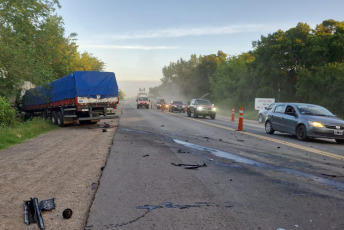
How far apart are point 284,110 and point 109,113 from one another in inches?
385

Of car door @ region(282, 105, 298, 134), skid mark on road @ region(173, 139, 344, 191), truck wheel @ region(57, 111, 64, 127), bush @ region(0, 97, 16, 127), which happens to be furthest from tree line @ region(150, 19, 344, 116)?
bush @ region(0, 97, 16, 127)

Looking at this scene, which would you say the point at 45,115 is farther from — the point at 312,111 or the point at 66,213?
the point at 66,213

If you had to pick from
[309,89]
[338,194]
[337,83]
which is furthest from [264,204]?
[309,89]

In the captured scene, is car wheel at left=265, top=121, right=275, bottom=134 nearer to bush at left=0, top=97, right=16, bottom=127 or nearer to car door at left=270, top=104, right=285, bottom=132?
car door at left=270, top=104, right=285, bottom=132

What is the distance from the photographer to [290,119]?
1255 centimetres

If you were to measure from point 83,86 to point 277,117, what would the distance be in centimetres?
1017

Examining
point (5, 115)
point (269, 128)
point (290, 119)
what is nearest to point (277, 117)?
point (269, 128)

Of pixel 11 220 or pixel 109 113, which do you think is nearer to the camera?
pixel 11 220

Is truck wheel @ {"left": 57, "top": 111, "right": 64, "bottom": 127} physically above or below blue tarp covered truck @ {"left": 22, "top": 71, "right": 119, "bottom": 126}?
below

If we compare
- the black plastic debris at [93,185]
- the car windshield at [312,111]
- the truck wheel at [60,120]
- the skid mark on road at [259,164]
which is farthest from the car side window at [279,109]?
the truck wheel at [60,120]

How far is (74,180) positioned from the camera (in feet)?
17.5

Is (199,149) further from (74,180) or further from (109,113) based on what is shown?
(109,113)

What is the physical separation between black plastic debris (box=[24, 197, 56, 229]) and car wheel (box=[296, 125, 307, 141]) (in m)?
10.0

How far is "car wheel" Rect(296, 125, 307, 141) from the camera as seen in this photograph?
37.7ft
